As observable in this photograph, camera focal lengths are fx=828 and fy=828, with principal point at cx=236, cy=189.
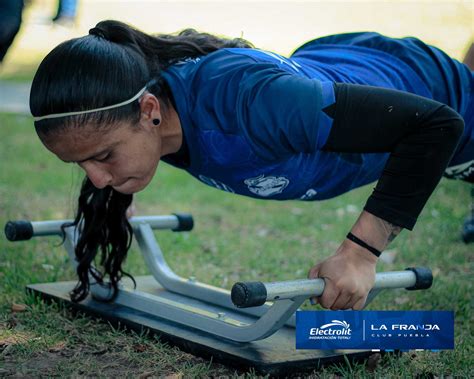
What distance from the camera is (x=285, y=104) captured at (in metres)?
2.40

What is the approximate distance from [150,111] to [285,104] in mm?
471

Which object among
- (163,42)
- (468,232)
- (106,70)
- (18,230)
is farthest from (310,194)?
(468,232)

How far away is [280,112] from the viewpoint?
7.89ft

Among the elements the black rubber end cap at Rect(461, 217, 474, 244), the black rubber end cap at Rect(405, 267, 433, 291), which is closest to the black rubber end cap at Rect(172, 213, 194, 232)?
the black rubber end cap at Rect(405, 267, 433, 291)

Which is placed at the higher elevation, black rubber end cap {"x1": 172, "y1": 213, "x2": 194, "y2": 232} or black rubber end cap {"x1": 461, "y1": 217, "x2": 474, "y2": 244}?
black rubber end cap {"x1": 172, "y1": 213, "x2": 194, "y2": 232}

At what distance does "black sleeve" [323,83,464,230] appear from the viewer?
2.43m

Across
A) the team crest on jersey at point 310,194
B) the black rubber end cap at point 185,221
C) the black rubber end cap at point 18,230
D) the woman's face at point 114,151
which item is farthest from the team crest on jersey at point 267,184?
the black rubber end cap at point 18,230

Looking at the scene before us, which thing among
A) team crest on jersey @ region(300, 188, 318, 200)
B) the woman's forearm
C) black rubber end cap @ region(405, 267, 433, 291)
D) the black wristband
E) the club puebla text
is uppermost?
the woman's forearm

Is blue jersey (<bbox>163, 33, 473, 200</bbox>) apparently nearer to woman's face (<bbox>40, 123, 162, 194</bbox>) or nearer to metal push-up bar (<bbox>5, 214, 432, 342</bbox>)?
woman's face (<bbox>40, 123, 162, 194</bbox>)

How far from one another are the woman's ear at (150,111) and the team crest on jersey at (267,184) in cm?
38

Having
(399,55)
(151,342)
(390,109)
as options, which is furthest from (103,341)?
(399,55)

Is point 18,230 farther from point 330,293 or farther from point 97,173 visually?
point 330,293

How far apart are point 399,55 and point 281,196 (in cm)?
77

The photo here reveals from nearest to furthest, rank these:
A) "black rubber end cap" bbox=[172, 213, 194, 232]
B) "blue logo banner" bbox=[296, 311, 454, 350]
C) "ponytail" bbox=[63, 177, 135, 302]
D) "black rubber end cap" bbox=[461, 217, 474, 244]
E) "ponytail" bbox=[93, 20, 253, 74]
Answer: "blue logo banner" bbox=[296, 311, 454, 350], "ponytail" bbox=[93, 20, 253, 74], "ponytail" bbox=[63, 177, 135, 302], "black rubber end cap" bbox=[172, 213, 194, 232], "black rubber end cap" bbox=[461, 217, 474, 244]
